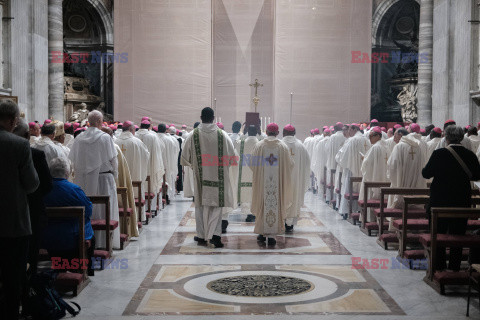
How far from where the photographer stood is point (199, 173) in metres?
8.91

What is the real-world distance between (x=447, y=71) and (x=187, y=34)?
344 inches

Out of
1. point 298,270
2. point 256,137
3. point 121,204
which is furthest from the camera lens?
point 256,137

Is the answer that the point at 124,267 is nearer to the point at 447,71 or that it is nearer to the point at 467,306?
the point at 467,306

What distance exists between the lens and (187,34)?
68.9ft

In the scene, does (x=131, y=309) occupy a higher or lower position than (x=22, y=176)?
lower

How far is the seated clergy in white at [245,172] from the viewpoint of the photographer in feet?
36.9

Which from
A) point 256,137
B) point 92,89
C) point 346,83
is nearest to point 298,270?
point 256,137

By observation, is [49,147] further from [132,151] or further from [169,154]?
[169,154]

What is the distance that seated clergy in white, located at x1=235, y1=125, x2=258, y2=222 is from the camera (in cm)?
1125

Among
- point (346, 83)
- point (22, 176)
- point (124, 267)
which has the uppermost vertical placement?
point (346, 83)

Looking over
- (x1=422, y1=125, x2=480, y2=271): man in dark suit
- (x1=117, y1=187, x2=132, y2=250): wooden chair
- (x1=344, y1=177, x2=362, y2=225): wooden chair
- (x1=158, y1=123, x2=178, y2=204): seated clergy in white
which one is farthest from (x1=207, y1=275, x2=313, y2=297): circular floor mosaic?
(x1=158, y1=123, x2=178, y2=204): seated clergy in white

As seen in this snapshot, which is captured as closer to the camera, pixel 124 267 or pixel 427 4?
pixel 124 267

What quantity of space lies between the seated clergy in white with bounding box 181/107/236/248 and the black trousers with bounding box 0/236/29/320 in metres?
4.40

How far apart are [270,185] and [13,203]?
504 cm
